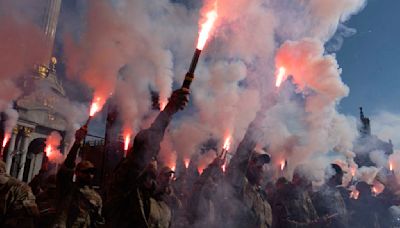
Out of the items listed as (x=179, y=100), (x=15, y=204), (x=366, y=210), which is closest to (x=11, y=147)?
(x=366, y=210)

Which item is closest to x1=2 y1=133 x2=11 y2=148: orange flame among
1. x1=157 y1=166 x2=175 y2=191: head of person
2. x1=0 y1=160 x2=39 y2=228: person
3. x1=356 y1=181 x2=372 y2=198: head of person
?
x1=157 y1=166 x2=175 y2=191: head of person

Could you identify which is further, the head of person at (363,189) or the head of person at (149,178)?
the head of person at (363,189)

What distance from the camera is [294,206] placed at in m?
10.1

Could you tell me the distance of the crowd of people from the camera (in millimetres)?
4375

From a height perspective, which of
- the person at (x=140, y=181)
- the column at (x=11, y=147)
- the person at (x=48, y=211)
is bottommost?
the person at (x=48, y=211)

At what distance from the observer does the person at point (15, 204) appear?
12.4ft

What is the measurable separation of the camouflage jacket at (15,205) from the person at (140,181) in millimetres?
1009

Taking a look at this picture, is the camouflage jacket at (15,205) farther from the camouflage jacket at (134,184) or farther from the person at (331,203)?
the person at (331,203)

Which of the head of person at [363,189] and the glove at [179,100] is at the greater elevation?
the glove at [179,100]

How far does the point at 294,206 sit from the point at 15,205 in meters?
8.00

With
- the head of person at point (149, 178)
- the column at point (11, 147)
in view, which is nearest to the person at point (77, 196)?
the head of person at point (149, 178)

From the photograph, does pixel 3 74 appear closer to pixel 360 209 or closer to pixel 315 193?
pixel 315 193

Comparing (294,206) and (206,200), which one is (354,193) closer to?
(294,206)

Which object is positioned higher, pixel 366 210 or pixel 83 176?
pixel 83 176
